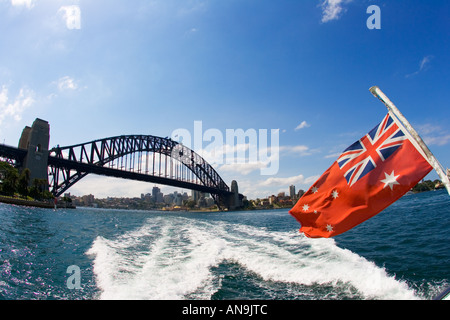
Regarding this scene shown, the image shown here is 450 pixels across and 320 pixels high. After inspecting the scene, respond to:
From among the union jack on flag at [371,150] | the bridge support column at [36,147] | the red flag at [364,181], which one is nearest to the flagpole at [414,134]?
the red flag at [364,181]

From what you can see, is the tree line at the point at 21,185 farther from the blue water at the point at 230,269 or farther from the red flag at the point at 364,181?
the red flag at the point at 364,181

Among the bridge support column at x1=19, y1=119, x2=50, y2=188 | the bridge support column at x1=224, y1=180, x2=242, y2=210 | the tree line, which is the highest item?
the bridge support column at x1=19, y1=119, x2=50, y2=188

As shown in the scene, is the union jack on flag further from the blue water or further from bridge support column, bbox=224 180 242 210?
bridge support column, bbox=224 180 242 210

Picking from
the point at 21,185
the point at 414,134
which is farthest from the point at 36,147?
A: the point at 414,134

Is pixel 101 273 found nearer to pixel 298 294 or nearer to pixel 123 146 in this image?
pixel 298 294

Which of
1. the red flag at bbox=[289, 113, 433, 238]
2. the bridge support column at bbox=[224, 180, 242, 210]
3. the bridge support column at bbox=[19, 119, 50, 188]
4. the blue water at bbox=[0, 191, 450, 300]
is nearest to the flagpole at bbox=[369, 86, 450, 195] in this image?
the red flag at bbox=[289, 113, 433, 238]

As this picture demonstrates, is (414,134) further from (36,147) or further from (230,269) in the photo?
(36,147)
